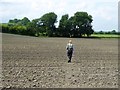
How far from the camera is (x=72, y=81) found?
43.8 feet

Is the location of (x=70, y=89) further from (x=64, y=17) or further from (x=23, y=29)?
(x=64, y=17)

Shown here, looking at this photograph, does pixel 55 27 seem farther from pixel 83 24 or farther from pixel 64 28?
pixel 83 24

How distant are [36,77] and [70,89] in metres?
3.21

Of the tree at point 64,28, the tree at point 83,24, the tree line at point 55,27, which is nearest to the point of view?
the tree line at point 55,27

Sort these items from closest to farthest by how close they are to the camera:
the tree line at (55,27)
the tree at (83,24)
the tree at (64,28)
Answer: the tree line at (55,27) → the tree at (64,28) → the tree at (83,24)

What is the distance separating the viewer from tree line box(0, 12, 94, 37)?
112m

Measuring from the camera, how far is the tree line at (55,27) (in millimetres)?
111812

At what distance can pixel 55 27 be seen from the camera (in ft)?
397

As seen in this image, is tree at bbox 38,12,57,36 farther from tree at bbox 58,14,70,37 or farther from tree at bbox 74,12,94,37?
tree at bbox 74,12,94,37

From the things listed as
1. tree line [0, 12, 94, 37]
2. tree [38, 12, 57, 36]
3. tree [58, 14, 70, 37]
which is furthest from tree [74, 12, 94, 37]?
tree [38, 12, 57, 36]

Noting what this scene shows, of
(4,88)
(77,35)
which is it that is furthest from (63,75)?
(77,35)

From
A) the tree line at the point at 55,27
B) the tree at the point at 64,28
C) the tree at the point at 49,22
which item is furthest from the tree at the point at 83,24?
the tree at the point at 49,22

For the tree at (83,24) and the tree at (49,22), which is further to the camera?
the tree at (83,24)

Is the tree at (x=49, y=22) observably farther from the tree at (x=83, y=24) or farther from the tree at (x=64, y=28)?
the tree at (x=83, y=24)
